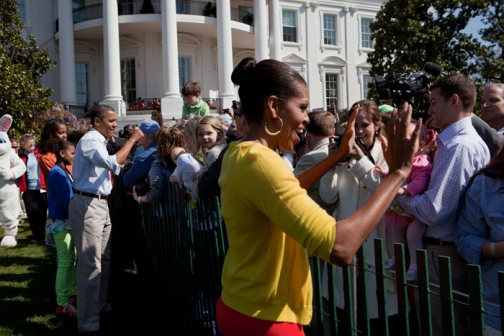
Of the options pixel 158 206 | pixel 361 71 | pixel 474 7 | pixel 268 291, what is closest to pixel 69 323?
pixel 158 206

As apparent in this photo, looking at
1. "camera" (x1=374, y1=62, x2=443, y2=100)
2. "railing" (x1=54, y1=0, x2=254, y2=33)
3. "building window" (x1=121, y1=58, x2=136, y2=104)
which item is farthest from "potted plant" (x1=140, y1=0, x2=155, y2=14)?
"camera" (x1=374, y1=62, x2=443, y2=100)

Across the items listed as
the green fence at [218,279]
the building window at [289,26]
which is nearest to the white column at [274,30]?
the building window at [289,26]

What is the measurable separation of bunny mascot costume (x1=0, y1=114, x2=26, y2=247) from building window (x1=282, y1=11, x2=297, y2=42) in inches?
1013

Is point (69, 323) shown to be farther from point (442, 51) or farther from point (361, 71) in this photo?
point (361, 71)

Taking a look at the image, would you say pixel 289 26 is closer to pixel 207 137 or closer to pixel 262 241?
pixel 207 137

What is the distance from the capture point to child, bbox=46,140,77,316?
628cm

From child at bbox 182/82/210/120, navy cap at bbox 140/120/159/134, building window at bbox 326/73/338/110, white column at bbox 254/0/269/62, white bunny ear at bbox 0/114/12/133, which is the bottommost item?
navy cap at bbox 140/120/159/134

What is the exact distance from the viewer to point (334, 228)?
188 cm

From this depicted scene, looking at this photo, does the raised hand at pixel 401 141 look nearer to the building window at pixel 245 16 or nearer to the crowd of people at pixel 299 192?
the crowd of people at pixel 299 192

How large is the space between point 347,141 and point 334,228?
0.68 meters

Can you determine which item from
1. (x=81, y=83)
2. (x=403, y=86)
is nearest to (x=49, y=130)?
(x=403, y=86)

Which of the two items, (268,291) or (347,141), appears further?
(347,141)

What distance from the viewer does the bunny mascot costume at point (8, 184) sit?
32.8 ft

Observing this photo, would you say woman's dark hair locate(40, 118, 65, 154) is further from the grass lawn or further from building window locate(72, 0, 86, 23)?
building window locate(72, 0, 86, 23)
